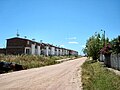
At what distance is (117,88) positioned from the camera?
1204 centimetres

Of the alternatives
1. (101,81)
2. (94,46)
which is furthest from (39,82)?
(94,46)

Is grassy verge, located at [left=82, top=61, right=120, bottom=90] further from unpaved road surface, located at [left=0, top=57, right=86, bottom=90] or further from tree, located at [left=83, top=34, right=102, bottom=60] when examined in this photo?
tree, located at [left=83, top=34, right=102, bottom=60]

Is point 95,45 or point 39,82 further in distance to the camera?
point 95,45

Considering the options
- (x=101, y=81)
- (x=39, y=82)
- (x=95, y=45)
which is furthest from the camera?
(x=95, y=45)

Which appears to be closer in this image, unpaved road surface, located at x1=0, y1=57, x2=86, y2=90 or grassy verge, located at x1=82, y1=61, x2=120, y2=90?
grassy verge, located at x1=82, y1=61, x2=120, y2=90

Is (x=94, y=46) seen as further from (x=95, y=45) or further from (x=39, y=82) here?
(x=39, y=82)

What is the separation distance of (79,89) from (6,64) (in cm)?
1494

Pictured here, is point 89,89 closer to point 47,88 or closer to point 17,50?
point 47,88

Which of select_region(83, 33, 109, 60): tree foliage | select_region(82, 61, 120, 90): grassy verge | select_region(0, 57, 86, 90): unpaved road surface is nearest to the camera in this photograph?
select_region(82, 61, 120, 90): grassy verge

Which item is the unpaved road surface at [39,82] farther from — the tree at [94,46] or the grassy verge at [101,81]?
the tree at [94,46]

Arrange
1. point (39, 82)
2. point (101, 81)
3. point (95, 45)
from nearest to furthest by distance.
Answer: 1. point (39, 82)
2. point (101, 81)
3. point (95, 45)

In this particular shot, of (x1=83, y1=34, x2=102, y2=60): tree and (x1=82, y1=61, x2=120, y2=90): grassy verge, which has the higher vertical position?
(x1=83, y1=34, x2=102, y2=60): tree

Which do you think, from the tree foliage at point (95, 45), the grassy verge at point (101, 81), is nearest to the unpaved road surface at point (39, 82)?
the grassy verge at point (101, 81)

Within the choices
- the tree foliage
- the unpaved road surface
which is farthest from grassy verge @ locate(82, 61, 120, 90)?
the tree foliage
